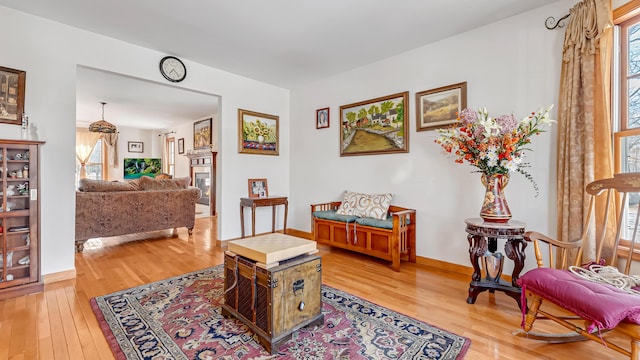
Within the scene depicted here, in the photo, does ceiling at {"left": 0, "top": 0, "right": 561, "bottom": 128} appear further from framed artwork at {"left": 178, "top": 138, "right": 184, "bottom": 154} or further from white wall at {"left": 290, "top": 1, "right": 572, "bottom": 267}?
framed artwork at {"left": 178, "top": 138, "right": 184, "bottom": 154}

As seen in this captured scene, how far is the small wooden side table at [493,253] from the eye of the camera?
213 centimetres

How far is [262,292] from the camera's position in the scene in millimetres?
1712

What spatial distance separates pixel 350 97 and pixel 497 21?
1903 millimetres

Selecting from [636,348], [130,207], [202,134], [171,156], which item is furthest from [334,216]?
[171,156]

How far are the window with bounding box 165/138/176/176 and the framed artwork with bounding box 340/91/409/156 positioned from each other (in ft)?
22.0

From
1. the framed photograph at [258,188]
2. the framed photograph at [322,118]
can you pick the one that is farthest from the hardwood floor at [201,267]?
the framed photograph at [322,118]

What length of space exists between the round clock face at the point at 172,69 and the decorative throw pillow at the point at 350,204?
106 inches

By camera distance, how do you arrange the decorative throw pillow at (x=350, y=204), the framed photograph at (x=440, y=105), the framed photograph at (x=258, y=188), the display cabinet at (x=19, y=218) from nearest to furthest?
the display cabinet at (x=19, y=218) < the framed photograph at (x=440, y=105) < the decorative throw pillow at (x=350, y=204) < the framed photograph at (x=258, y=188)

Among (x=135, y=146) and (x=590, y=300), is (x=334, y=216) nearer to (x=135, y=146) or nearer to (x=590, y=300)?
(x=590, y=300)

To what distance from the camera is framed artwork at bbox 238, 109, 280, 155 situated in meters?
4.32

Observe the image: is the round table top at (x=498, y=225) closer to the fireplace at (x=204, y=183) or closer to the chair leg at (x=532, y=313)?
the chair leg at (x=532, y=313)

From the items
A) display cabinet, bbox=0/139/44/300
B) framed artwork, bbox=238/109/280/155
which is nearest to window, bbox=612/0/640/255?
framed artwork, bbox=238/109/280/155

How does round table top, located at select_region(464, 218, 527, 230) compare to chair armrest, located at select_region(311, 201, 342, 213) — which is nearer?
round table top, located at select_region(464, 218, 527, 230)

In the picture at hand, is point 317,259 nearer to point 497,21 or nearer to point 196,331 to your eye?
point 196,331
